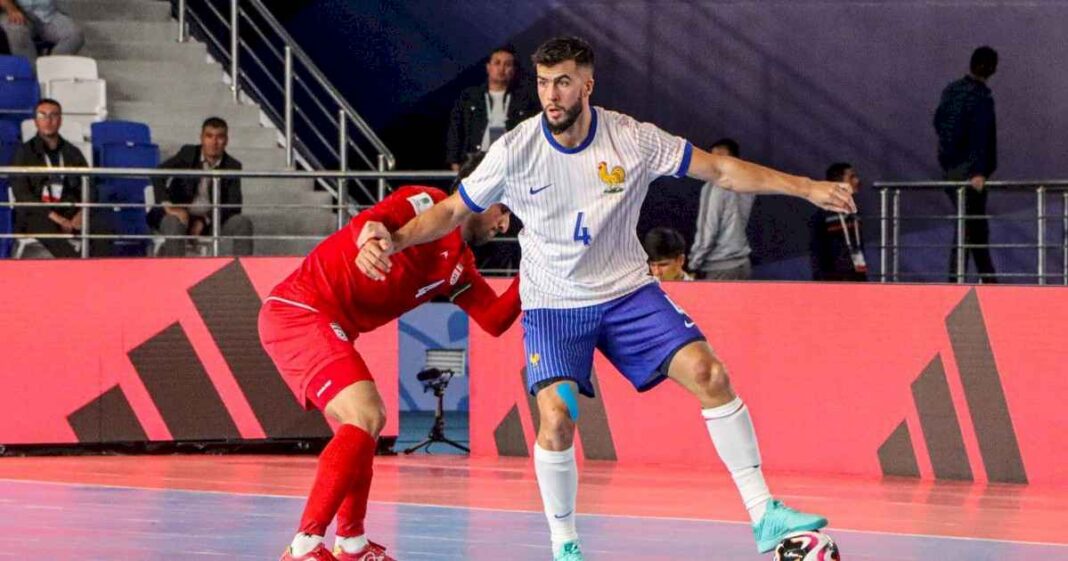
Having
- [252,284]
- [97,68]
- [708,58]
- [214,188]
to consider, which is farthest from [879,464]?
[97,68]

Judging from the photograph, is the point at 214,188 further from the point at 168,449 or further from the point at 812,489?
the point at 812,489

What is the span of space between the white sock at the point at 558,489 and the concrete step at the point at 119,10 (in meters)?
11.4

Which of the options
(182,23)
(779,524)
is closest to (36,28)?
(182,23)

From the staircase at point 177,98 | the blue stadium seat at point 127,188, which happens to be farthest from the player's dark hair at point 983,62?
the blue stadium seat at point 127,188

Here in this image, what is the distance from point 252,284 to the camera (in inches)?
504

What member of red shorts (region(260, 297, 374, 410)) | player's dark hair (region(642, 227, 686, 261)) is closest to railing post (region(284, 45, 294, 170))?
player's dark hair (region(642, 227, 686, 261))

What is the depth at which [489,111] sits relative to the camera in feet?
47.4

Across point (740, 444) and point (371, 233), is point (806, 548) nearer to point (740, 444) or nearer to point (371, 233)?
point (740, 444)

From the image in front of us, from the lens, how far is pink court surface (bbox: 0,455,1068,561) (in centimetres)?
844

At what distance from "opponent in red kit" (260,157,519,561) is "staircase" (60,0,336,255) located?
299 inches

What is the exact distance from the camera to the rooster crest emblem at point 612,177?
7539 millimetres

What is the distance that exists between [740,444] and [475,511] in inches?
102

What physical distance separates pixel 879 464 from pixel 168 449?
4766 millimetres

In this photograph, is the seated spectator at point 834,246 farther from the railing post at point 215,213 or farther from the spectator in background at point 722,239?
the railing post at point 215,213
